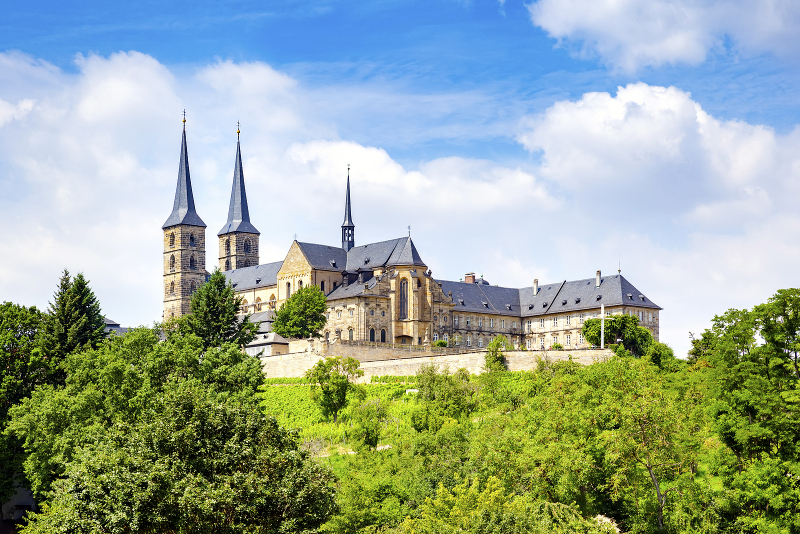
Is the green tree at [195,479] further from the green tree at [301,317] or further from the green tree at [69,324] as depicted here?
the green tree at [301,317]

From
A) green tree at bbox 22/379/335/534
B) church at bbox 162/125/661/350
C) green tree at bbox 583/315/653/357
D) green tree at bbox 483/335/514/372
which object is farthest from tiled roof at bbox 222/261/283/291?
green tree at bbox 22/379/335/534

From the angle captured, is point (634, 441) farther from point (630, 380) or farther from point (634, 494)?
point (630, 380)

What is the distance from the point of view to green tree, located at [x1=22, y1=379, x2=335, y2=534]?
3062 cm

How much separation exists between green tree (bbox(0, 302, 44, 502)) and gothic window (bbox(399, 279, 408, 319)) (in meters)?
53.4

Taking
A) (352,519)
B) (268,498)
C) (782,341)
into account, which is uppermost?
(782,341)

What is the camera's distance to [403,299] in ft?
379

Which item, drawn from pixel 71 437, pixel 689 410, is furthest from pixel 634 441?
pixel 71 437

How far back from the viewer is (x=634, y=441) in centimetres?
4328

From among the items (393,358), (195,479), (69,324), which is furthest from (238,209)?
(195,479)

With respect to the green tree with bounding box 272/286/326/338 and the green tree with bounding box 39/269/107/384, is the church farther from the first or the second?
the green tree with bounding box 39/269/107/384

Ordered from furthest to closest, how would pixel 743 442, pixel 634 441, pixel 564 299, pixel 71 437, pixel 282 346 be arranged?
pixel 564 299, pixel 282 346, pixel 71 437, pixel 634 441, pixel 743 442

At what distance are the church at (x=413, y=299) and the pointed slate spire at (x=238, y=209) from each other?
1041cm

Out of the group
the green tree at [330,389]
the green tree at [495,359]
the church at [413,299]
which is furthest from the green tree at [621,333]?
the green tree at [330,389]

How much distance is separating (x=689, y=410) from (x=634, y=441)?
1199cm
